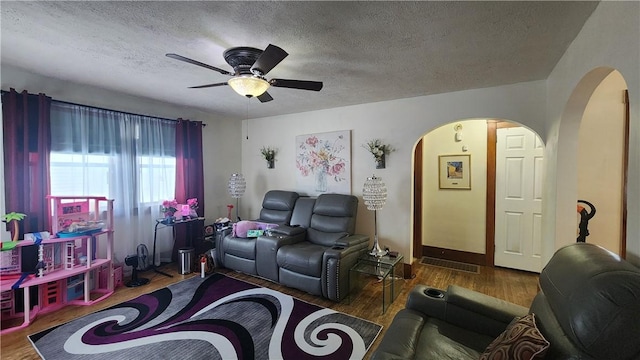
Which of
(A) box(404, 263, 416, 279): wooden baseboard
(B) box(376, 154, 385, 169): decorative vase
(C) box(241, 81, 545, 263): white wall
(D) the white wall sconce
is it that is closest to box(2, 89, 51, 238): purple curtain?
(C) box(241, 81, 545, 263): white wall

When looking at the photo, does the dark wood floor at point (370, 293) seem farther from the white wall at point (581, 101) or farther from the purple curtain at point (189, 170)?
the white wall at point (581, 101)

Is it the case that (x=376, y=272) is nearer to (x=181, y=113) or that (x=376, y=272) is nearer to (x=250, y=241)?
(x=250, y=241)

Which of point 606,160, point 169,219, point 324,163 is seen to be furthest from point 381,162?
point 169,219

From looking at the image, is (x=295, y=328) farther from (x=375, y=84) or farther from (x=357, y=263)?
(x=375, y=84)

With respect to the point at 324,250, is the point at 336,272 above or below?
below

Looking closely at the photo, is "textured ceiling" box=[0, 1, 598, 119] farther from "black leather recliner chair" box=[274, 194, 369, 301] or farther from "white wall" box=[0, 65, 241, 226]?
"black leather recliner chair" box=[274, 194, 369, 301]

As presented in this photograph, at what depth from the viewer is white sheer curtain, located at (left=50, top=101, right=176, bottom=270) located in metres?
2.91

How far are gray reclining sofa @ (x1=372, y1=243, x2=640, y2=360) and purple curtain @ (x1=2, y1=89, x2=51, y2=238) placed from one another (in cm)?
346

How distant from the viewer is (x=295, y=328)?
2.36 metres

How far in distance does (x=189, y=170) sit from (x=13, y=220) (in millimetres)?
1875

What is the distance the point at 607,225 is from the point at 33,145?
5864 mm

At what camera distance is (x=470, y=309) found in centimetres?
164

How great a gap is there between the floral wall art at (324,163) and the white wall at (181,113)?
1.37m

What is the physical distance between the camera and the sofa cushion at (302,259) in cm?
288
